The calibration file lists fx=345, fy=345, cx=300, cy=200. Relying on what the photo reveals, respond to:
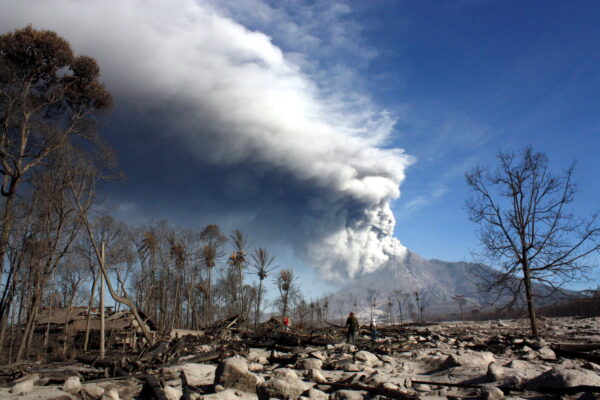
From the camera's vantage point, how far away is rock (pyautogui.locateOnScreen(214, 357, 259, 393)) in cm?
488

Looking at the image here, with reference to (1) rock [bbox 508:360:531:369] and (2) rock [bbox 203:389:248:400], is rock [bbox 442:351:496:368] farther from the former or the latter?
(2) rock [bbox 203:389:248:400]

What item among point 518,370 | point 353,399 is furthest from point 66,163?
point 518,370

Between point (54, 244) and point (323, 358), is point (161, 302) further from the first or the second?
point (323, 358)

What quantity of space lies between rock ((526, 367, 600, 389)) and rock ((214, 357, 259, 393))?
11.6 ft

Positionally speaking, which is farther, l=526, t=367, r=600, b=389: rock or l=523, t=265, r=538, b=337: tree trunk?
l=523, t=265, r=538, b=337: tree trunk

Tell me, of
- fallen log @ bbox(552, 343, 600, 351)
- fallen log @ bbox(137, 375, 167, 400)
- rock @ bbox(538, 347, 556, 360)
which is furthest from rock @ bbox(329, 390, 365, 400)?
fallen log @ bbox(552, 343, 600, 351)

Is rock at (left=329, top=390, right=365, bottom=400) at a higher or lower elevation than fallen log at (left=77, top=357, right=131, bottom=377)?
higher

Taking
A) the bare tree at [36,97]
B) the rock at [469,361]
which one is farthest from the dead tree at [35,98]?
the rock at [469,361]

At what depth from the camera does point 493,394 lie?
12.5 ft

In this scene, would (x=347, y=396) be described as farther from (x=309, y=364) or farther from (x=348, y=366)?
(x=309, y=364)

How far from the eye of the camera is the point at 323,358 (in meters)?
8.06

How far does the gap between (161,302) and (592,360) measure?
39880 mm

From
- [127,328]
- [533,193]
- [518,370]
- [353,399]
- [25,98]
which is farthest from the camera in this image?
[127,328]

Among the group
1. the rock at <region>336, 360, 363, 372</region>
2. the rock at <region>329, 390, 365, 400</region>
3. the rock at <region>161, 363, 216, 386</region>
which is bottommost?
the rock at <region>161, 363, 216, 386</region>
